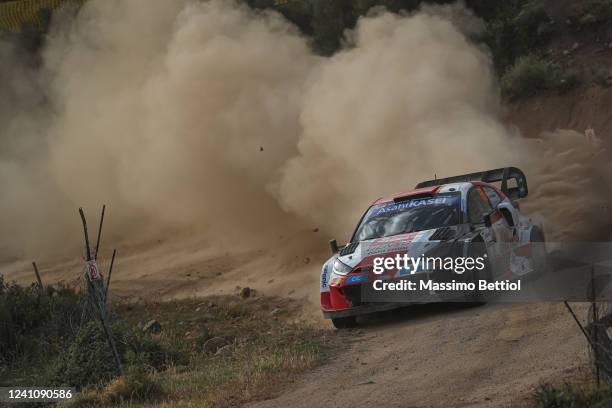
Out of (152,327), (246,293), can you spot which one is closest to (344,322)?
(152,327)

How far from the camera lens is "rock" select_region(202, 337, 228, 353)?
1216 cm

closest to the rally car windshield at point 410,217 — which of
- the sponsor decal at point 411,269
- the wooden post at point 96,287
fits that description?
the sponsor decal at point 411,269

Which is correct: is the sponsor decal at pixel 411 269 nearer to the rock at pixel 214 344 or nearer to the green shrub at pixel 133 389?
the rock at pixel 214 344

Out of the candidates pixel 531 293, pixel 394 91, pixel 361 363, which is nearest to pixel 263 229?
pixel 394 91

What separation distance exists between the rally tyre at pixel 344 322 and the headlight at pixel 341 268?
0.56m

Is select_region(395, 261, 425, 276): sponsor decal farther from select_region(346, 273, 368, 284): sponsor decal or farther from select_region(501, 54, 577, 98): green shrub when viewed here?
select_region(501, 54, 577, 98): green shrub

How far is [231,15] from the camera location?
24.0 metres

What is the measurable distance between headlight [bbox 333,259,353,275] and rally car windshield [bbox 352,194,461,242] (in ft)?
2.34

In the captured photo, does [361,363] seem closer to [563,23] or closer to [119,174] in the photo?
[119,174]

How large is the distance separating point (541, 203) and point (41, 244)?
619 inches

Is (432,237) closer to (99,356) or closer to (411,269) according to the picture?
(411,269)

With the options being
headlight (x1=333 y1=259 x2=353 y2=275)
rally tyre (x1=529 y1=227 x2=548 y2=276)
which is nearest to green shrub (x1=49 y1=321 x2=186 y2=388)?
headlight (x1=333 y1=259 x2=353 y2=275)

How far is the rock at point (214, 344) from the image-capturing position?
12162 millimetres

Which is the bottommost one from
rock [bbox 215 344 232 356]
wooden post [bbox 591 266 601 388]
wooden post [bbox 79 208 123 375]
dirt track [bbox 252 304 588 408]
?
dirt track [bbox 252 304 588 408]
